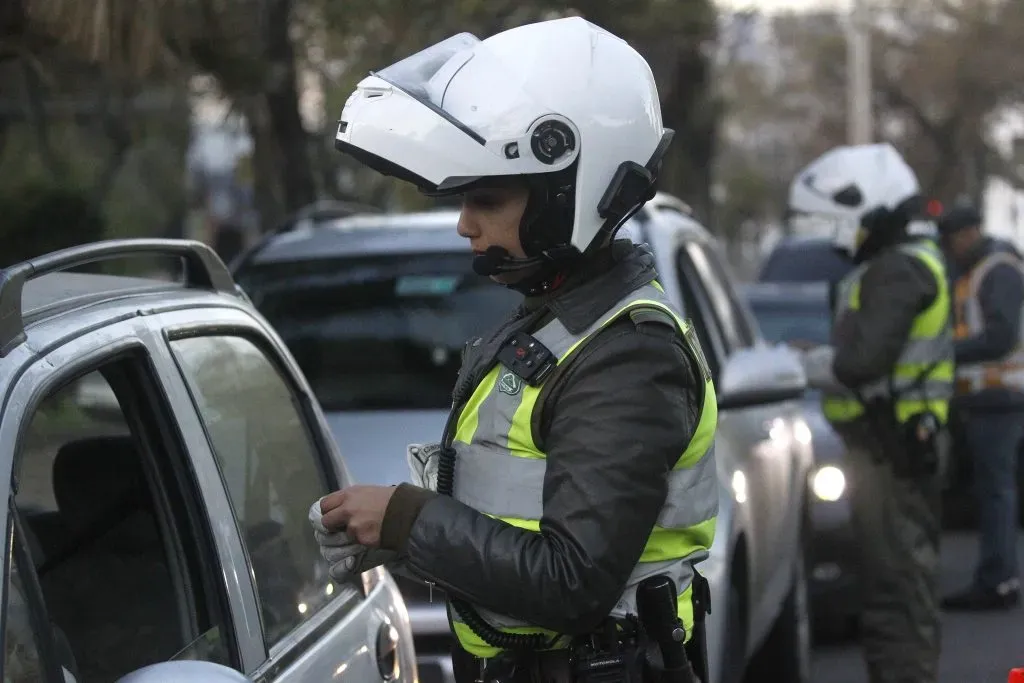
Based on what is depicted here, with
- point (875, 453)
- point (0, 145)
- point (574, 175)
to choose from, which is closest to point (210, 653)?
point (574, 175)

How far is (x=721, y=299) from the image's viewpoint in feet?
22.7

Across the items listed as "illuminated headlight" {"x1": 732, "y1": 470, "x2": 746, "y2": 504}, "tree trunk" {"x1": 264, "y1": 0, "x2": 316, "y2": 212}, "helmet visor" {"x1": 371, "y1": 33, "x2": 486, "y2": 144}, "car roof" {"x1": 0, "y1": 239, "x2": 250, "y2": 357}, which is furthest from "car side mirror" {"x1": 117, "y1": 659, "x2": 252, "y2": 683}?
"tree trunk" {"x1": 264, "y1": 0, "x2": 316, "y2": 212}

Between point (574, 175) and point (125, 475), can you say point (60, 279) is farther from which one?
point (574, 175)

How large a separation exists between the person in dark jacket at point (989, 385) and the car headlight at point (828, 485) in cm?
116

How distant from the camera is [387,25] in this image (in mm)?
9570

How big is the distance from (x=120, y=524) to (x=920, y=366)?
4.15m

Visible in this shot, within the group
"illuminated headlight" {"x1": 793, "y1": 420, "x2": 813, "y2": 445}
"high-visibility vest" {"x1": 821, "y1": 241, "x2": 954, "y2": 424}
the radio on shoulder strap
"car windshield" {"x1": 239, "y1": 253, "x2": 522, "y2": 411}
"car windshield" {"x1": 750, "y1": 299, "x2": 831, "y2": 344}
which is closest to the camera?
the radio on shoulder strap

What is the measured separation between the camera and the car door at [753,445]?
5.77 meters

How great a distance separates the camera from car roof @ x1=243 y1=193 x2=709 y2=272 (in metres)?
6.05

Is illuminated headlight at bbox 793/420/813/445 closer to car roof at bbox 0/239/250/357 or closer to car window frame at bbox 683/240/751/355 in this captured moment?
car window frame at bbox 683/240/751/355

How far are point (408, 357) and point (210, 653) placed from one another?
3.07 metres

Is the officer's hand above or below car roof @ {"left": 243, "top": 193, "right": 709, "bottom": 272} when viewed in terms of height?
above

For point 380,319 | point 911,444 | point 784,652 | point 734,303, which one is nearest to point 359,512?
point 380,319

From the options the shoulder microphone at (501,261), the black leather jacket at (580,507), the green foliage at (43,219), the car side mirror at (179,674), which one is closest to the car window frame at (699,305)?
the green foliage at (43,219)
